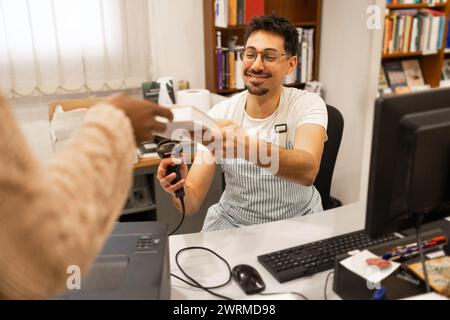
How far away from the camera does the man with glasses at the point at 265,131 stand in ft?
5.28

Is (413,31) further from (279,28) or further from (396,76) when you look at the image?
(279,28)

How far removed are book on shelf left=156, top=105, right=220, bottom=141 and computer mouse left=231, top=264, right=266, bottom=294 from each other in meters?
0.36

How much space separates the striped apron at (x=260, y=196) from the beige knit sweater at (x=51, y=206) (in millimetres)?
1010

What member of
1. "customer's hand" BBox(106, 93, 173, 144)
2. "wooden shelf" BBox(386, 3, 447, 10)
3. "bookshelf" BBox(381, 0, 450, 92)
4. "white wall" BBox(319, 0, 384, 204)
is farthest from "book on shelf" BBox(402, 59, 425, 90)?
"customer's hand" BBox(106, 93, 173, 144)

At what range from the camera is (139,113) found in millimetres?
742

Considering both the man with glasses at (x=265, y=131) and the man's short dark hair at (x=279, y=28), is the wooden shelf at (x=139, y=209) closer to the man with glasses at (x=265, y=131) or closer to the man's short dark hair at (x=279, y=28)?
the man with glasses at (x=265, y=131)

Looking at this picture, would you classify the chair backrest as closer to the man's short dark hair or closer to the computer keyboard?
the man's short dark hair

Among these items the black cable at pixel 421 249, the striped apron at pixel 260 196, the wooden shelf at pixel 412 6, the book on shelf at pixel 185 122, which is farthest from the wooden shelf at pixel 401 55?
the book on shelf at pixel 185 122

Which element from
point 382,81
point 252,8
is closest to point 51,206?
point 252,8

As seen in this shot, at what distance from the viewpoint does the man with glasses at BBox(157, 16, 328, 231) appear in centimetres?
161

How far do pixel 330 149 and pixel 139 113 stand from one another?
1158mm

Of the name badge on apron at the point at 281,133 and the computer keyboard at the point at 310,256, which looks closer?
the computer keyboard at the point at 310,256

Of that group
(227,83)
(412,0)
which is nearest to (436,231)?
(227,83)

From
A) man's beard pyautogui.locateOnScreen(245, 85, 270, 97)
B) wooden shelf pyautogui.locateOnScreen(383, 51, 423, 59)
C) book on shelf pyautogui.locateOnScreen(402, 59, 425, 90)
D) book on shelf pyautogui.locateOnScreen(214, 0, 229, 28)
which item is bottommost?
book on shelf pyautogui.locateOnScreen(402, 59, 425, 90)
